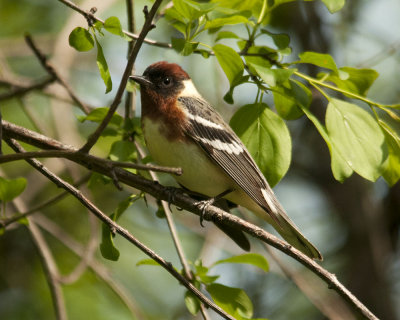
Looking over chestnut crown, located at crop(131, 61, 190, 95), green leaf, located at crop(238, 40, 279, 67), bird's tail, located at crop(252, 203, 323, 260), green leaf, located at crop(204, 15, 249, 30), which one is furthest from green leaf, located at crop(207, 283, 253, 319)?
chestnut crown, located at crop(131, 61, 190, 95)

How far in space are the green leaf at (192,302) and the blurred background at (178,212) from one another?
180 centimetres

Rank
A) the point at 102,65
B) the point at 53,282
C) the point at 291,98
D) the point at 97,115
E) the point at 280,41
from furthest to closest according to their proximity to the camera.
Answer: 1. the point at 53,282
2. the point at 97,115
3. the point at 280,41
4. the point at 291,98
5. the point at 102,65

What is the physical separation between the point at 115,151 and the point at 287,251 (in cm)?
108

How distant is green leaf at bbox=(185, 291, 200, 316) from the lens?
2732mm

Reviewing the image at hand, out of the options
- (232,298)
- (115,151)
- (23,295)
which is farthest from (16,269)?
(232,298)

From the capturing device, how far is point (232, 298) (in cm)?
279

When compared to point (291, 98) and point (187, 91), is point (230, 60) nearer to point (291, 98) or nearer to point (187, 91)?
point (291, 98)

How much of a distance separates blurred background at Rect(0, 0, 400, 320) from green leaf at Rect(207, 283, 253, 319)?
1.78 meters

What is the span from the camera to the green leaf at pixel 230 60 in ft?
8.46

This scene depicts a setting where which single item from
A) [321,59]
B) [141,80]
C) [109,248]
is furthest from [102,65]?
[141,80]

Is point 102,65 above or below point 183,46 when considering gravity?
below

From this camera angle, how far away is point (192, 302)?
9.02ft

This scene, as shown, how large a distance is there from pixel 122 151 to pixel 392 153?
140 centimetres

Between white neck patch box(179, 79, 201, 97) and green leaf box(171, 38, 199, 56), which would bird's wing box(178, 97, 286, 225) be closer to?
white neck patch box(179, 79, 201, 97)
